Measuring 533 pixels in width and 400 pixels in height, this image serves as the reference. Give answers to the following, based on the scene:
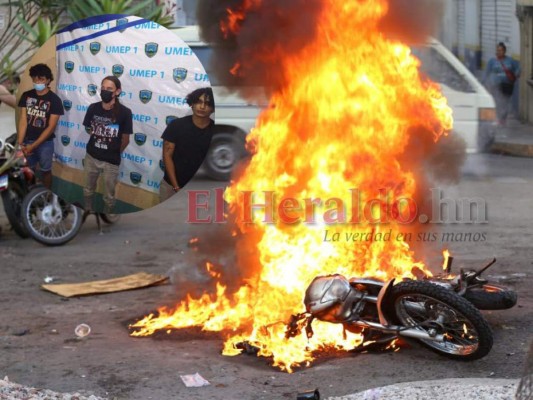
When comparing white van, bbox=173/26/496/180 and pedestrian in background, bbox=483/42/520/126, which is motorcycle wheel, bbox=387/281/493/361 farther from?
pedestrian in background, bbox=483/42/520/126

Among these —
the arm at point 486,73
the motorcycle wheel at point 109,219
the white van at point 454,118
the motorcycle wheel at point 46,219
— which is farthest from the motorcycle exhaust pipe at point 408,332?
the arm at point 486,73

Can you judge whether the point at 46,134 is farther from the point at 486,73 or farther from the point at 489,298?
the point at 486,73

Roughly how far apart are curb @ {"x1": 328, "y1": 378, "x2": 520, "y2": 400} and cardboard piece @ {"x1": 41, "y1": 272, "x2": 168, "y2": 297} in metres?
3.28

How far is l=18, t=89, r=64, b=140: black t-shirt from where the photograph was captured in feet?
21.6

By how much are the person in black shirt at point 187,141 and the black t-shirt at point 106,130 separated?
30 cm

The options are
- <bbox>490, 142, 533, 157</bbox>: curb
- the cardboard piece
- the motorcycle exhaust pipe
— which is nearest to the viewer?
the motorcycle exhaust pipe

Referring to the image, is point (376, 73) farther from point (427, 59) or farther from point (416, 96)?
point (427, 59)

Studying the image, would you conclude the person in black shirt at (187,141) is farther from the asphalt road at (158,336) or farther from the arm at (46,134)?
the asphalt road at (158,336)

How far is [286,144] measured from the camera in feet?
24.3

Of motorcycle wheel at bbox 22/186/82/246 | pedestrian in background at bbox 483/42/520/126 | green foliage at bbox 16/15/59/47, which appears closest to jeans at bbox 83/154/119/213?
green foliage at bbox 16/15/59/47

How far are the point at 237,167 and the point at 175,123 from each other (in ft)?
4.53

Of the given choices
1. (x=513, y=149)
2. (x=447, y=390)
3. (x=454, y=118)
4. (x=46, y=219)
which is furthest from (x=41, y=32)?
(x=513, y=149)

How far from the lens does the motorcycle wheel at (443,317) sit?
6207 millimetres

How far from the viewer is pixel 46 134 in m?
6.92
